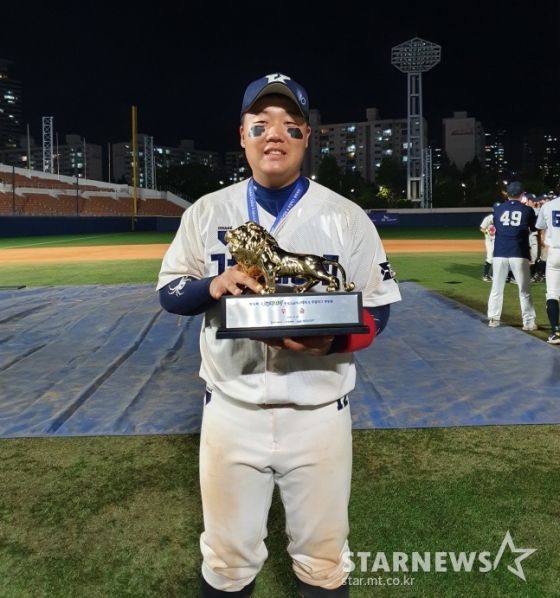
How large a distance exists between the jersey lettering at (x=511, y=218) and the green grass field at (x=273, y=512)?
3794mm

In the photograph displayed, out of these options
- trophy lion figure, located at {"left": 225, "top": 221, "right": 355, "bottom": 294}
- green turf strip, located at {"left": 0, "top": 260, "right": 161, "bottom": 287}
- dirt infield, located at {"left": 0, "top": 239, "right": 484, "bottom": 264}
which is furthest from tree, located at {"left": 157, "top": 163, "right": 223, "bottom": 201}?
trophy lion figure, located at {"left": 225, "top": 221, "right": 355, "bottom": 294}

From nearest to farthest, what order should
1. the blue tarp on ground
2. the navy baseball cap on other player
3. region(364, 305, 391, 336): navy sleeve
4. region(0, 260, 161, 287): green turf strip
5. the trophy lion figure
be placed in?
the trophy lion figure
region(364, 305, 391, 336): navy sleeve
the blue tarp on ground
the navy baseball cap on other player
region(0, 260, 161, 287): green turf strip

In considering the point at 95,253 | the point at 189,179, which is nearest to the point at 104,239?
the point at 95,253

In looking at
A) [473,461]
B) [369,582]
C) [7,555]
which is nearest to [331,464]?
[369,582]

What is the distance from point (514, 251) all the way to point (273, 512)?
539cm

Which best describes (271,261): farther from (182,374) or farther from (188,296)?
(182,374)

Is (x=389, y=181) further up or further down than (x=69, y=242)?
further up

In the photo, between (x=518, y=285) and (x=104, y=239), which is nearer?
(x=518, y=285)

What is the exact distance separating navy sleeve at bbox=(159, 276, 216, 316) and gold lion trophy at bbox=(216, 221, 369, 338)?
144mm

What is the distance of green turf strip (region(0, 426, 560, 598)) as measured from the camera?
7.73 ft
